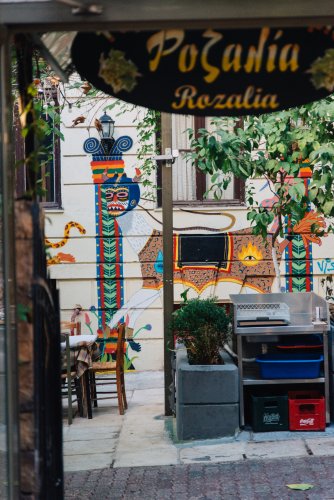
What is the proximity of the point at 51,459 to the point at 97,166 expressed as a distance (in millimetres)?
11084

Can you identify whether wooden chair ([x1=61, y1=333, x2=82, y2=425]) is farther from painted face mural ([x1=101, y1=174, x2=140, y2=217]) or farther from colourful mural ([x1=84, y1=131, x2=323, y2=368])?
painted face mural ([x1=101, y1=174, x2=140, y2=217])

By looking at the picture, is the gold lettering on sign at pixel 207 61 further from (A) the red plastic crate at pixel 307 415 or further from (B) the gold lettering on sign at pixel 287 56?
(A) the red plastic crate at pixel 307 415

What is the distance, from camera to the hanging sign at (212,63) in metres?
4.05

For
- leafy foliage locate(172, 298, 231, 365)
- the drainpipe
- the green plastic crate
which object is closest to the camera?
the drainpipe

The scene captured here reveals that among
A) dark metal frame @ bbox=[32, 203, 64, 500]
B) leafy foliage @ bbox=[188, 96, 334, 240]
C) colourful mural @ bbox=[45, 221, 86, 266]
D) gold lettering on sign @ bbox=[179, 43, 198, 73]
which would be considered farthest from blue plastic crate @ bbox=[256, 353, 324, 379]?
colourful mural @ bbox=[45, 221, 86, 266]

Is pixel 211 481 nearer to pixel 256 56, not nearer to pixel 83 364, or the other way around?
pixel 83 364

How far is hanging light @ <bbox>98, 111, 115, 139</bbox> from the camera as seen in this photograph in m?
14.7

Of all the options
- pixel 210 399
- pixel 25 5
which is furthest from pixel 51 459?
pixel 210 399

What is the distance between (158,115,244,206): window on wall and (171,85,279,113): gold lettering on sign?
1086 centimetres

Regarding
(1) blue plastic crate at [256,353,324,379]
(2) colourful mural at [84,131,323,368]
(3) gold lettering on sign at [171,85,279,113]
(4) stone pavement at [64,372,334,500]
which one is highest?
(3) gold lettering on sign at [171,85,279,113]

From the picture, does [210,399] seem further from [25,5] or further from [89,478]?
[25,5]

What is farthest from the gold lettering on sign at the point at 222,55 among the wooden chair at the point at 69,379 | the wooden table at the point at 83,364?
the wooden table at the point at 83,364

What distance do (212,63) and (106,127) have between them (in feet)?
35.3

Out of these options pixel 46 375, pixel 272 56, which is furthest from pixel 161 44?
pixel 46 375
